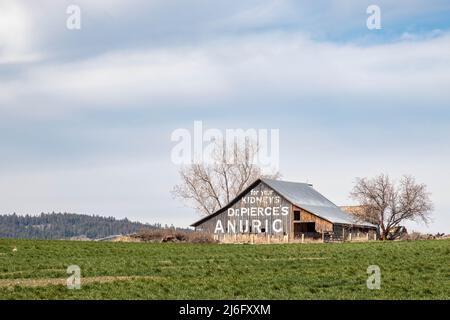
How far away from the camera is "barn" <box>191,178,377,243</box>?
81438mm

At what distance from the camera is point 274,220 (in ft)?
270

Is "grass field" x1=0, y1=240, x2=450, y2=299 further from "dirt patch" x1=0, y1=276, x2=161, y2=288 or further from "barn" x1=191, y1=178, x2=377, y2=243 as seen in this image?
"barn" x1=191, y1=178, x2=377, y2=243

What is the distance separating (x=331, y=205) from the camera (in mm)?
92500

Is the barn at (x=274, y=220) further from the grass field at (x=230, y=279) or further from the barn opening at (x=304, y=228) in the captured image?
the grass field at (x=230, y=279)

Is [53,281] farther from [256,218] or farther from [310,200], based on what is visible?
[310,200]

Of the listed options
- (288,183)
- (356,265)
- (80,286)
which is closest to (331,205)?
(288,183)

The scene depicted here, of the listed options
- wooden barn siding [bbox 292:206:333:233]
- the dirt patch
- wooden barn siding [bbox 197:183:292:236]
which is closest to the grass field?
the dirt patch

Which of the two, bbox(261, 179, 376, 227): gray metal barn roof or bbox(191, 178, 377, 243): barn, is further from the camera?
bbox(261, 179, 376, 227): gray metal barn roof

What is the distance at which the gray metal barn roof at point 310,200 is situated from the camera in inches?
3278

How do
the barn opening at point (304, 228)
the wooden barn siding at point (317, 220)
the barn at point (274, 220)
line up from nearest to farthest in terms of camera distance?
the wooden barn siding at point (317, 220) < the barn at point (274, 220) < the barn opening at point (304, 228)

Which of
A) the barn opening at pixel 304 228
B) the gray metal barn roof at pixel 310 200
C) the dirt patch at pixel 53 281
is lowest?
the dirt patch at pixel 53 281

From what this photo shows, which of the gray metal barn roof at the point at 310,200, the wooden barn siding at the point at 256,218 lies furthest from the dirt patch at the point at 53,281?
the gray metal barn roof at the point at 310,200
